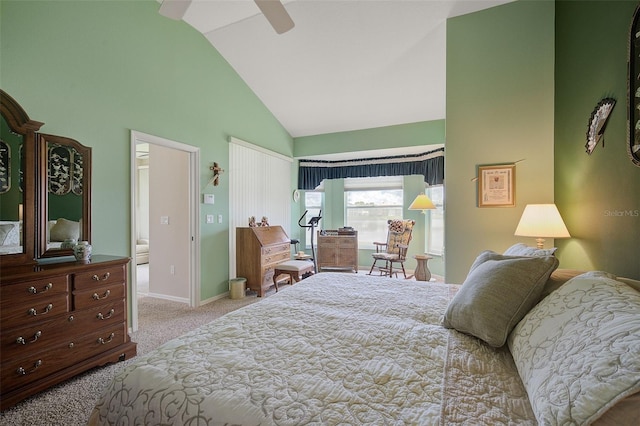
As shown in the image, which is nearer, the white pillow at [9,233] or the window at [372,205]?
the white pillow at [9,233]

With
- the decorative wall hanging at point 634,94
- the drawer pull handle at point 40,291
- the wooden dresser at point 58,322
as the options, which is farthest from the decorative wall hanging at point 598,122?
the drawer pull handle at point 40,291

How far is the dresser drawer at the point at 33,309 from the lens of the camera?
1.64 metres

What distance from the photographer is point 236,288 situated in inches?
152

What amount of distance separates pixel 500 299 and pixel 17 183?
290 centimetres

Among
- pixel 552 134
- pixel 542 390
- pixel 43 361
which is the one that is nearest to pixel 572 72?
pixel 552 134

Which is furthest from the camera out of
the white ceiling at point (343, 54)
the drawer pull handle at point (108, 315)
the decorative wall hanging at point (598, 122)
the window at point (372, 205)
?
the window at point (372, 205)

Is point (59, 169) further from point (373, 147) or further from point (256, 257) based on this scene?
point (373, 147)

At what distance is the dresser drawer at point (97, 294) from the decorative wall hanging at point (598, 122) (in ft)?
11.4

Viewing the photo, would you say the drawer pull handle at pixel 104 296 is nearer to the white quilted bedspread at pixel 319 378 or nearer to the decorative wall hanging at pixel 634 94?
the white quilted bedspread at pixel 319 378

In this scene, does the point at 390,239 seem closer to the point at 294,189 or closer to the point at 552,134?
the point at 294,189

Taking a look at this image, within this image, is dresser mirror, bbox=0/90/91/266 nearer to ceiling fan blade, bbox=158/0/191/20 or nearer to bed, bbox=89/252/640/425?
Result: ceiling fan blade, bbox=158/0/191/20

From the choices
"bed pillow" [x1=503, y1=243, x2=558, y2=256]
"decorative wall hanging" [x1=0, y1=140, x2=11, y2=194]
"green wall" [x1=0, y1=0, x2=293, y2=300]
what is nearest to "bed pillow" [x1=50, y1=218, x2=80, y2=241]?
"green wall" [x1=0, y1=0, x2=293, y2=300]

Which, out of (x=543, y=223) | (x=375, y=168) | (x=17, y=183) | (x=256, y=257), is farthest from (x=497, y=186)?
(x=17, y=183)

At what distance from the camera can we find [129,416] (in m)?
0.86
